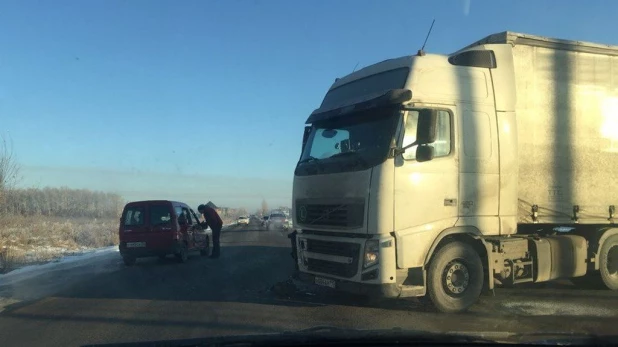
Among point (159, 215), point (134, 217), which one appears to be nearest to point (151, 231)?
point (159, 215)

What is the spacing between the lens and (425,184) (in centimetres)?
691

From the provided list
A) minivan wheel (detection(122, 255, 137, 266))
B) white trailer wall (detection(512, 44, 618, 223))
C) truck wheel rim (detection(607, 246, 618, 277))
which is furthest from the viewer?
minivan wheel (detection(122, 255, 137, 266))

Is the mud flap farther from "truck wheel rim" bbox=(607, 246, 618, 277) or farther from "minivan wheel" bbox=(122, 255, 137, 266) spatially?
"minivan wheel" bbox=(122, 255, 137, 266)

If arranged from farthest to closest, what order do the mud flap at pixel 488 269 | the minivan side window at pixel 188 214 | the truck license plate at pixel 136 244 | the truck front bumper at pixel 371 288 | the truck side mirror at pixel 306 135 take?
the minivan side window at pixel 188 214 < the truck license plate at pixel 136 244 < the truck side mirror at pixel 306 135 < the mud flap at pixel 488 269 < the truck front bumper at pixel 371 288

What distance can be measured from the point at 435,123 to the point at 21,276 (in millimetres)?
10964

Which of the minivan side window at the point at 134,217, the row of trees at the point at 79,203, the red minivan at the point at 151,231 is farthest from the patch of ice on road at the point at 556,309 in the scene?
the row of trees at the point at 79,203

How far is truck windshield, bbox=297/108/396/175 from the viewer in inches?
269

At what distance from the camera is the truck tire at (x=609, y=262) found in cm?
899

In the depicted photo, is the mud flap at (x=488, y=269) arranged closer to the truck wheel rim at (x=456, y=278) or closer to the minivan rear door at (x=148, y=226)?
the truck wheel rim at (x=456, y=278)

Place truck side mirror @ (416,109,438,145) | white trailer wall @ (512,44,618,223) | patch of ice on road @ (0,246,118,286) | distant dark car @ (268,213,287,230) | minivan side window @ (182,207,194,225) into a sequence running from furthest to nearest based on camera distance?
distant dark car @ (268,213,287,230)
minivan side window @ (182,207,194,225)
patch of ice on road @ (0,246,118,286)
white trailer wall @ (512,44,618,223)
truck side mirror @ (416,109,438,145)

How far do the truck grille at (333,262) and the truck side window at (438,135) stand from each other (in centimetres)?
145

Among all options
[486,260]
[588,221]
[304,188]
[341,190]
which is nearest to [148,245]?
[304,188]

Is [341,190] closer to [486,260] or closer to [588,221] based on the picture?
[486,260]

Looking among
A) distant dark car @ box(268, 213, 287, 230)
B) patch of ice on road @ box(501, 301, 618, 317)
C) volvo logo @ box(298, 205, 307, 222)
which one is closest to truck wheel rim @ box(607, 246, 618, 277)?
patch of ice on road @ box(501, 301, 618, 317)
